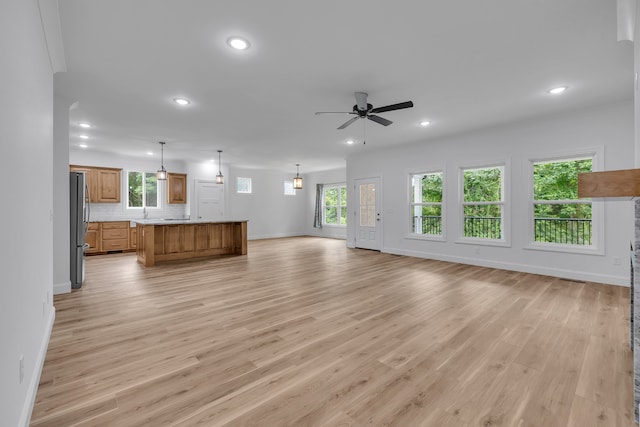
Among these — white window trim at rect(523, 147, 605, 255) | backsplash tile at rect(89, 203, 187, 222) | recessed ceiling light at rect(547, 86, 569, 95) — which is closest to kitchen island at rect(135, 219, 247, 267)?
backsplash tile at rect(89, 203, 187, 222)

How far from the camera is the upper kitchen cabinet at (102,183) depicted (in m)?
7.61

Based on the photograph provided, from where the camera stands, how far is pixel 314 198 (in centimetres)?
1216

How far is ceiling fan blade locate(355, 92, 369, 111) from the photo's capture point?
3.81m

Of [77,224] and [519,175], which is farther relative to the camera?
[519,175]

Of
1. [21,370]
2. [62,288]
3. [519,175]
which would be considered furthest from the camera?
[519,175]

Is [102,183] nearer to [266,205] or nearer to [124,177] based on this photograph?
[124,177]

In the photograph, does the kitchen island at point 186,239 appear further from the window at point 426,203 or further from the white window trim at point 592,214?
the white window trim at point 592,214

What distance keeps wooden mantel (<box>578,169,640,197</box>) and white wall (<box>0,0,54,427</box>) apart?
90.9 inches

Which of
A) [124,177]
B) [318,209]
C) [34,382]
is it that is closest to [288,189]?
[318,209]

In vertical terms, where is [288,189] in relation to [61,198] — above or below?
above

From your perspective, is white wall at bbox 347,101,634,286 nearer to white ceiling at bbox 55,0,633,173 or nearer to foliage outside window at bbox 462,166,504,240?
foliage outside window at bbox 462,166,504,240

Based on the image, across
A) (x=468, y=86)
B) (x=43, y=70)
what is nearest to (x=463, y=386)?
(x=468, y=86)

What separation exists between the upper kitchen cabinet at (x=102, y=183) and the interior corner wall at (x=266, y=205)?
10.3 feet

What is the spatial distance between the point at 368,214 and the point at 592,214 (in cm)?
464
